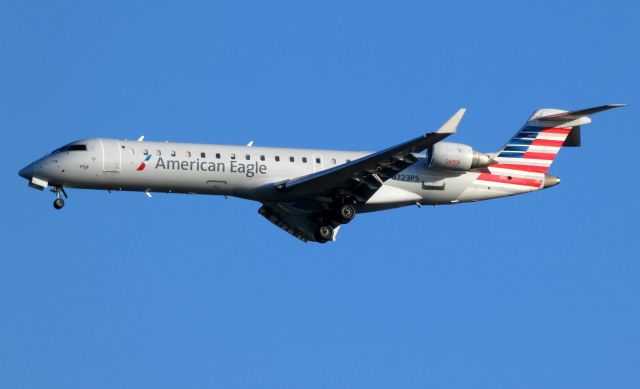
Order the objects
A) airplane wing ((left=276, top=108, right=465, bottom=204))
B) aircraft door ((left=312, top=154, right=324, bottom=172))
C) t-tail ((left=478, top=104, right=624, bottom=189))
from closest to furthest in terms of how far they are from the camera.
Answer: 1. airplane wing ((left=276, top=108, right=465, bottom=204))
2. aircraft door ((left=312, top=154, right=324, bottom=172))
3. t-tail ((left=478, top=104, right=624, bottom=189))

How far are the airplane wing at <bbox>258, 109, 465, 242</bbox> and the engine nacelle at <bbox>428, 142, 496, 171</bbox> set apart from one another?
1638mm

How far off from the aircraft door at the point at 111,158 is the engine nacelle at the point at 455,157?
30.9 ft

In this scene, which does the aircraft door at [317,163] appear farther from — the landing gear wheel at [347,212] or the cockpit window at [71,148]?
the cockpit window at [71,148]

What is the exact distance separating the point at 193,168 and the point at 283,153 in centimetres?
289

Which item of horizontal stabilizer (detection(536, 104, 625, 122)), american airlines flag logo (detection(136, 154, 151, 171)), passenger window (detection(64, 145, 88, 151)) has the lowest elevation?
american airlines flag logo (detection(136, 154, 151, 171))

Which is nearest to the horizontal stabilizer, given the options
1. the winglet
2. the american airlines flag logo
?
the winglet

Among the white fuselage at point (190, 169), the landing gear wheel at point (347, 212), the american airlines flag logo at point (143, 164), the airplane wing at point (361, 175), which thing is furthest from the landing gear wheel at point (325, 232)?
the american airlines flag logo at point (143, 164)

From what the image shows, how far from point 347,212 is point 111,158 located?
7317mm

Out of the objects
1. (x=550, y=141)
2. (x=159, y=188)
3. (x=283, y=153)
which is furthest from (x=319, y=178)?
(x=550, y=141)

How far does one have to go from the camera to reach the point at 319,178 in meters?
38.0

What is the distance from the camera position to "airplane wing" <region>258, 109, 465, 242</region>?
36.2m

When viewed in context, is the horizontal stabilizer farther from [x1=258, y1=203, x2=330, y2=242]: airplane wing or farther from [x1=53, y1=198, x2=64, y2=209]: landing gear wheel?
[x1=53, y1=198, x2=64, y2=209]: landing gear wheel

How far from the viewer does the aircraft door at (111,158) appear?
3838 cm

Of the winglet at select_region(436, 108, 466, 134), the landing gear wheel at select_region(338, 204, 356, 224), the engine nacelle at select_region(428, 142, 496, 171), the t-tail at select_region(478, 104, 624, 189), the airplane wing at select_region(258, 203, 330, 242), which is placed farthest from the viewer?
the t-tail at select_region(478, 104, 624, 189)
